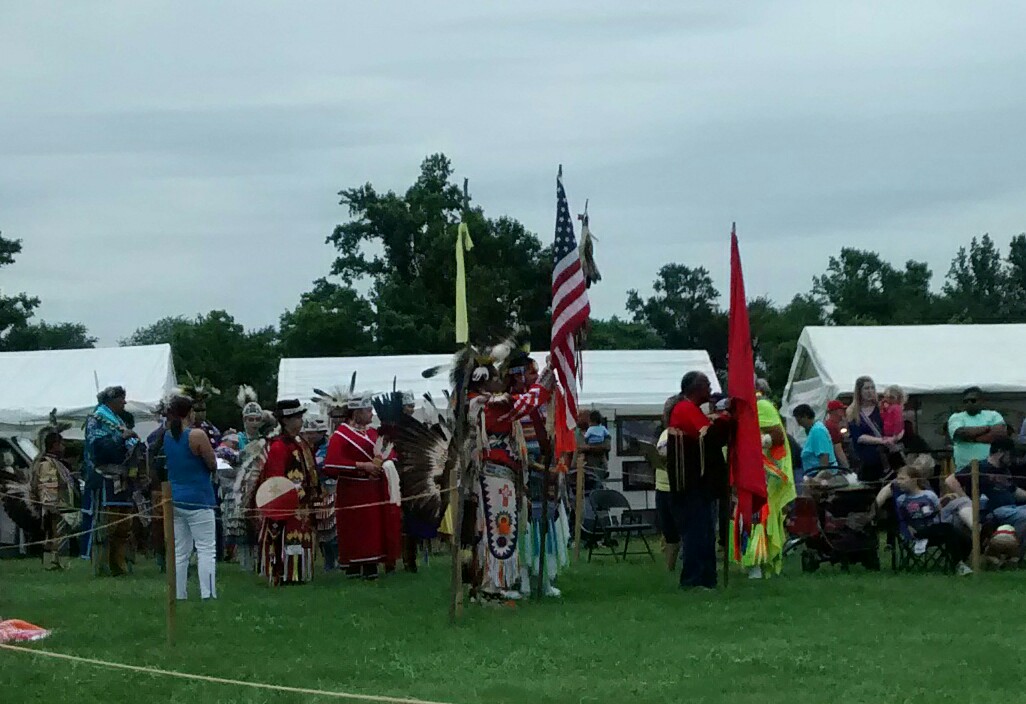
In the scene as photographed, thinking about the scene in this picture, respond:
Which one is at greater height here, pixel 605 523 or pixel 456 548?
pixel 456 548

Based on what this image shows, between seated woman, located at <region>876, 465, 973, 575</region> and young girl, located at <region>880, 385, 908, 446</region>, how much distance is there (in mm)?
1627

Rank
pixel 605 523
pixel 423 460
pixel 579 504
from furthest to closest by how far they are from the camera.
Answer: pixel 579 504
pixel 605 523
pixel 423 460

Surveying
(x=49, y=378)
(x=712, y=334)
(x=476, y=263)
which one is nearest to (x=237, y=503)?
(x=49, y=378)

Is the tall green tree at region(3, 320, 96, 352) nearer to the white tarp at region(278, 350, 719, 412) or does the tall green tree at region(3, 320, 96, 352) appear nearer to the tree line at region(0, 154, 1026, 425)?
the tree line at region(0, 154, 1026, 425)

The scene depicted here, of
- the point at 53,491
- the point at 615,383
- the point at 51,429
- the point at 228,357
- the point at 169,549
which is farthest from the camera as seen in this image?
the point at 228,357

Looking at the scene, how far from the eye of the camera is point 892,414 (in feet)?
45.8

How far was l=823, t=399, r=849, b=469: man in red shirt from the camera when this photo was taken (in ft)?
45.0

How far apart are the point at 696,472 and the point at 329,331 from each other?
32.9 meters

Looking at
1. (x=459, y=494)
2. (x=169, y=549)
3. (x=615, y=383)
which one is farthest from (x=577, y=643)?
(x=615, y=383)

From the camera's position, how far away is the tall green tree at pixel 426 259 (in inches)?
1622

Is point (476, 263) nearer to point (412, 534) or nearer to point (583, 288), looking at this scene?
point (412, 534)

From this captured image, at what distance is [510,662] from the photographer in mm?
7520

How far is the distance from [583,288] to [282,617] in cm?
320

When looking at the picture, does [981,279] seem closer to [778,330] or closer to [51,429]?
[778,330]
